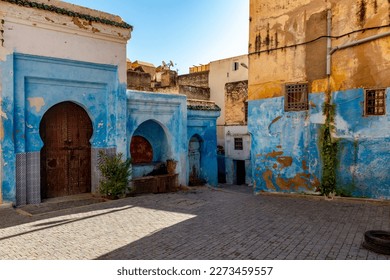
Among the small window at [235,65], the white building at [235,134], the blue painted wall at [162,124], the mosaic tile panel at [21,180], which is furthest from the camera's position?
the small window at [235,65]

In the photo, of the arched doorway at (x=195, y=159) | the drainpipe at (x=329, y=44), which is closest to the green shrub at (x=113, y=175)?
the arched doorway at (x=195, y=159)

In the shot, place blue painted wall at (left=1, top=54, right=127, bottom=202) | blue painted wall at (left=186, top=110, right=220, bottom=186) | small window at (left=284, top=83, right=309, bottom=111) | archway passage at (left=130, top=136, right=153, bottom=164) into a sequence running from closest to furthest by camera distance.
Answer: blue painted wall at (left=1, top=54, right=127, bottom=202) → small window at (left=284, top=83, right=309, bottom=111) → archway passage at (left=130, top=136, right=153, bottom=164) → blue painted wall at (left=186, top=110, right=220, bottom=186)

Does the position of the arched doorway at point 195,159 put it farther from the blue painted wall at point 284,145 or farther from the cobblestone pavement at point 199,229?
the cobblestone pavement at point 199,229

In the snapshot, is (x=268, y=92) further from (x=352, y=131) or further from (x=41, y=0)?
(x=41, y=0)

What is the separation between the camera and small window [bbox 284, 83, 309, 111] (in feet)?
33.2

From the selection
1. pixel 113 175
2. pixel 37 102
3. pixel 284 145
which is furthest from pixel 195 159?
pixel 37 102

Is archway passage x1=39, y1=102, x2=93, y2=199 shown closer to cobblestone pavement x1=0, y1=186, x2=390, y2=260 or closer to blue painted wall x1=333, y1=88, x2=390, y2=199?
cobblestone pavement x1=0, y1=186, x2=390, y2=260

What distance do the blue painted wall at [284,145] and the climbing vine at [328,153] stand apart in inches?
7.2

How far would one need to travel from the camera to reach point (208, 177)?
16.2 metres

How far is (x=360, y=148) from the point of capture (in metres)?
9.04

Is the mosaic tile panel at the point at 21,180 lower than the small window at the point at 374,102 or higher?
lower

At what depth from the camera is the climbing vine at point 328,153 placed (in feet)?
31.3

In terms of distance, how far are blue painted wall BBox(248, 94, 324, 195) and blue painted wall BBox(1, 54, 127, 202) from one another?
15.6ft

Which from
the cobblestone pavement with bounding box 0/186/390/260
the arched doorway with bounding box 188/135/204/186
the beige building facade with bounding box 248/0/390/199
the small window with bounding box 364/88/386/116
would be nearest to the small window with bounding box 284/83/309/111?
the beige building facade with bounding box 248/0/390/199
